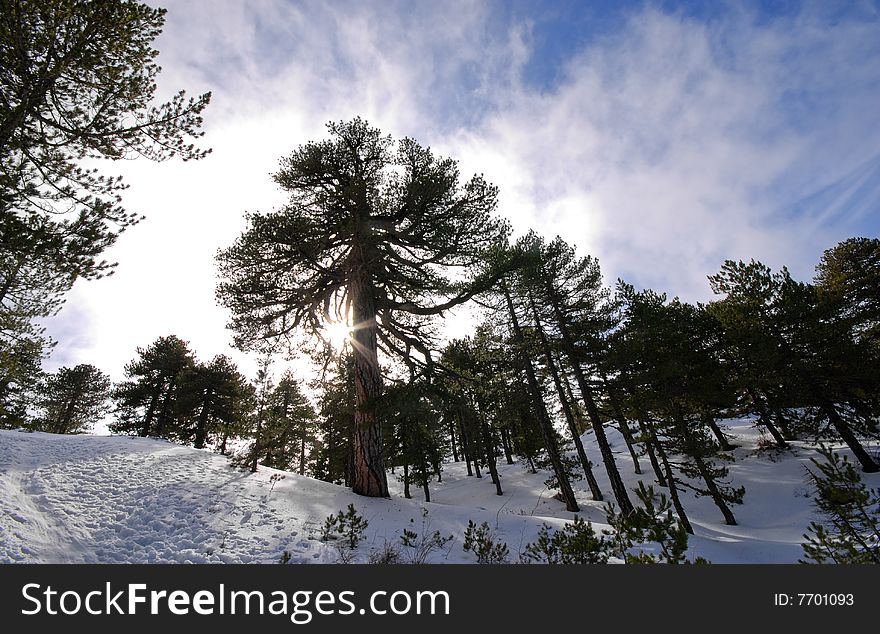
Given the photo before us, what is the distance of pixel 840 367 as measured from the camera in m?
16.4

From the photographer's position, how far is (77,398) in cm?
2873

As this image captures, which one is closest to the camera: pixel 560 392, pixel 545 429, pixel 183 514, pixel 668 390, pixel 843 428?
pixel 183 514

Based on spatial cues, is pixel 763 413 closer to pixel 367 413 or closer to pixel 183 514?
pixel 367 413

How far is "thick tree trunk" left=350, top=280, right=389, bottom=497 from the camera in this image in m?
8.77

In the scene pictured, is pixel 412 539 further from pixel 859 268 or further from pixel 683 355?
pixel 859 268

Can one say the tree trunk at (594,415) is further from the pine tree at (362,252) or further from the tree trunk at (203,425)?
the tree trunk at (203,425)

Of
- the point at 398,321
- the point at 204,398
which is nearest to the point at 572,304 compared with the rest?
the point at 398,321

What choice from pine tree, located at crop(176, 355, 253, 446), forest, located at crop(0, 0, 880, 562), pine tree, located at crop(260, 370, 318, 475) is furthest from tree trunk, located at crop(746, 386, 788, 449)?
pine tree, located at crop(176, 355, 253, 446)

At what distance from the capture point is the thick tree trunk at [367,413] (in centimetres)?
877

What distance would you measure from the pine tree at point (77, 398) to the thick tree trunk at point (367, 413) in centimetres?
3285

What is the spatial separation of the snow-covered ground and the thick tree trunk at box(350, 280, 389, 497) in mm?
493

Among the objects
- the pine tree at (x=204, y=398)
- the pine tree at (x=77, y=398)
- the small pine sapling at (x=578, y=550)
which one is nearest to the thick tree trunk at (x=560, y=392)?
the small pine sapling at (x=578, y=550)

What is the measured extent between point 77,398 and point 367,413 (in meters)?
35.4
